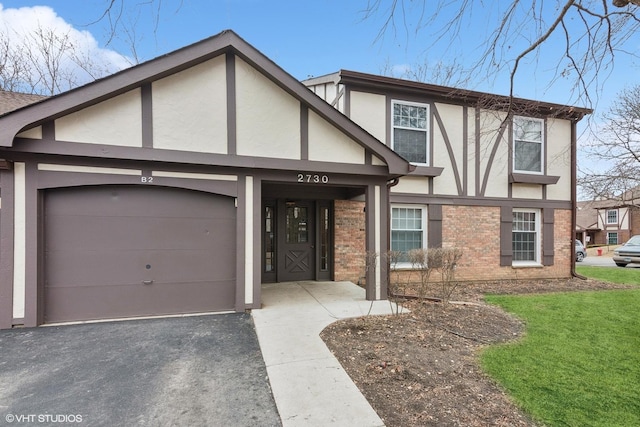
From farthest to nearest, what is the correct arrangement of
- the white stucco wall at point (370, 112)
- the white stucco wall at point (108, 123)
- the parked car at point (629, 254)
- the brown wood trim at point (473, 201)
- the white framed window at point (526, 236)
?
the parked car at point (629, 254), the white framed window at point (526, 236), the brown wood trim at point (473, 201), the white stucco wall at point (370, 112), the white stucco wall at point (108, 123)

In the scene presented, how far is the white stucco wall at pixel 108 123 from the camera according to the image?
4855 mm

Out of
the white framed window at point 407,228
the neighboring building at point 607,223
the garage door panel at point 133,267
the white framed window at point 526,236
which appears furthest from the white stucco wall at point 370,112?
the neighboring building at point 607,223

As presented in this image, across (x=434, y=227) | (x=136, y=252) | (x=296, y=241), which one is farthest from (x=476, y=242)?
(x=136, y=252)

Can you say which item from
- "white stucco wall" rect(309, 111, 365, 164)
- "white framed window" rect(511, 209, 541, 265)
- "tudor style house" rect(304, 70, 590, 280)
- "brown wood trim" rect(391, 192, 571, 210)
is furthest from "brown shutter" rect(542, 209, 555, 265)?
"white stucco wall" rect(309, 111, 365, 164)

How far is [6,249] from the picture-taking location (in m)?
4.66

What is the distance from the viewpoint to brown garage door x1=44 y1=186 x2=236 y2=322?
5.04 meters

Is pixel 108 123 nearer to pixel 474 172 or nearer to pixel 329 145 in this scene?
pixel 329 145

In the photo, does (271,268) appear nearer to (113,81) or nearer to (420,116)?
(113,81)

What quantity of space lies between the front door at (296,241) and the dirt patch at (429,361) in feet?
11.0

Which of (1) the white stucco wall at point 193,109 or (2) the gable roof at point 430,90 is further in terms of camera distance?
(2) the gable roof at point 430,90

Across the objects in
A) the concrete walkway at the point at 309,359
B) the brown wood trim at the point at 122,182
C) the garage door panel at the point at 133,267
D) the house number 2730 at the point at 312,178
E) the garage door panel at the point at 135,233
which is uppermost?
the house number 2730 at the point at 312,178

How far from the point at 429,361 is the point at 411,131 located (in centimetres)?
672

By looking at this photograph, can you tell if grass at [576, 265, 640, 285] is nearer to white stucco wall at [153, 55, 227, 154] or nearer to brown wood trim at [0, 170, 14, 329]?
white stucco wall at [153, 55, 227, 154]

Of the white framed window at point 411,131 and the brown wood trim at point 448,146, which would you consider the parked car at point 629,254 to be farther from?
the white framed window at point 411,131
